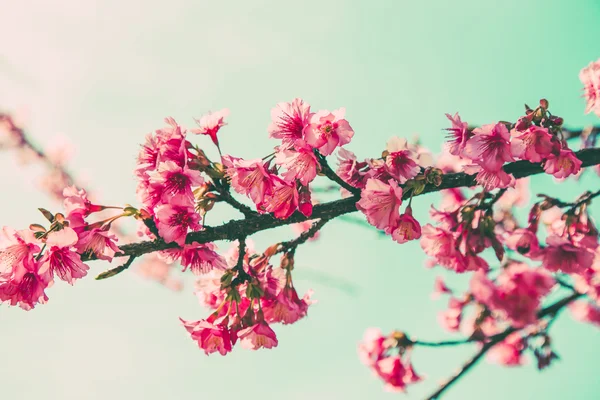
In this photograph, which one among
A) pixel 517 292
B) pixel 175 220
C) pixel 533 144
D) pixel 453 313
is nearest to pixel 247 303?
pixel 175 220

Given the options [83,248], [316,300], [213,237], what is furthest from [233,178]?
[316,300]

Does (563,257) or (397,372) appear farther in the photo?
(397,372)

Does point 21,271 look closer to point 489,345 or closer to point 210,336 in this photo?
point 210,336

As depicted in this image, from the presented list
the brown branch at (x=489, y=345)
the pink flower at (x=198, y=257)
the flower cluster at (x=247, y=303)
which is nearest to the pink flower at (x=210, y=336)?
the flower cluster at (x=247, y=303)

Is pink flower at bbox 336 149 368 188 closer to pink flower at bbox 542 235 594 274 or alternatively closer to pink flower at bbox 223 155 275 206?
pink flower at bbox 223 155 275 206

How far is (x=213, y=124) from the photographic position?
219 cm

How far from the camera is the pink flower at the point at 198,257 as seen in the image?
7.17 ft

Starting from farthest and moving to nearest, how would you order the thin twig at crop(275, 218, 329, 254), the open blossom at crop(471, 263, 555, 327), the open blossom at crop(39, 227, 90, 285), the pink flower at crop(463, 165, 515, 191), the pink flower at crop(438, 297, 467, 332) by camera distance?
the pink flower at crop(438, 297, 467, 332), the open blossom at crop(471, 263, 555, 327), the thin twig at crop(275, 218, 329, 254), the pink flower at crop(463, 165, 515, 191), the open blossom at crop(39, 227, 90, 285)

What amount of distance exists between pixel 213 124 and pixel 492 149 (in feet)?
4.25

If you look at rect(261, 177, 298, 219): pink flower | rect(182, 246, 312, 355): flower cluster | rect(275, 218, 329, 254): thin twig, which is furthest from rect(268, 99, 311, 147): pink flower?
rect(182, 246, 312, 355): flower cluster

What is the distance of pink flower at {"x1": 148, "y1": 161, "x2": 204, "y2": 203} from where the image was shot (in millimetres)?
1884

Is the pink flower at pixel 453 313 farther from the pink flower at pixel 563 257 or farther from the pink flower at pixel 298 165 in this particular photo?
the pink flower at pixel 298 165

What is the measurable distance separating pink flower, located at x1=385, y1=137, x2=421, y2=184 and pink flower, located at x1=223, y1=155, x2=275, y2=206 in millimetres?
630

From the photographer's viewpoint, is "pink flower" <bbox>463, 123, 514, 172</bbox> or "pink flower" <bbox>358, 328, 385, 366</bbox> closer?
"pink flower" <bbox>463, 123, 514, 172</bbox>
